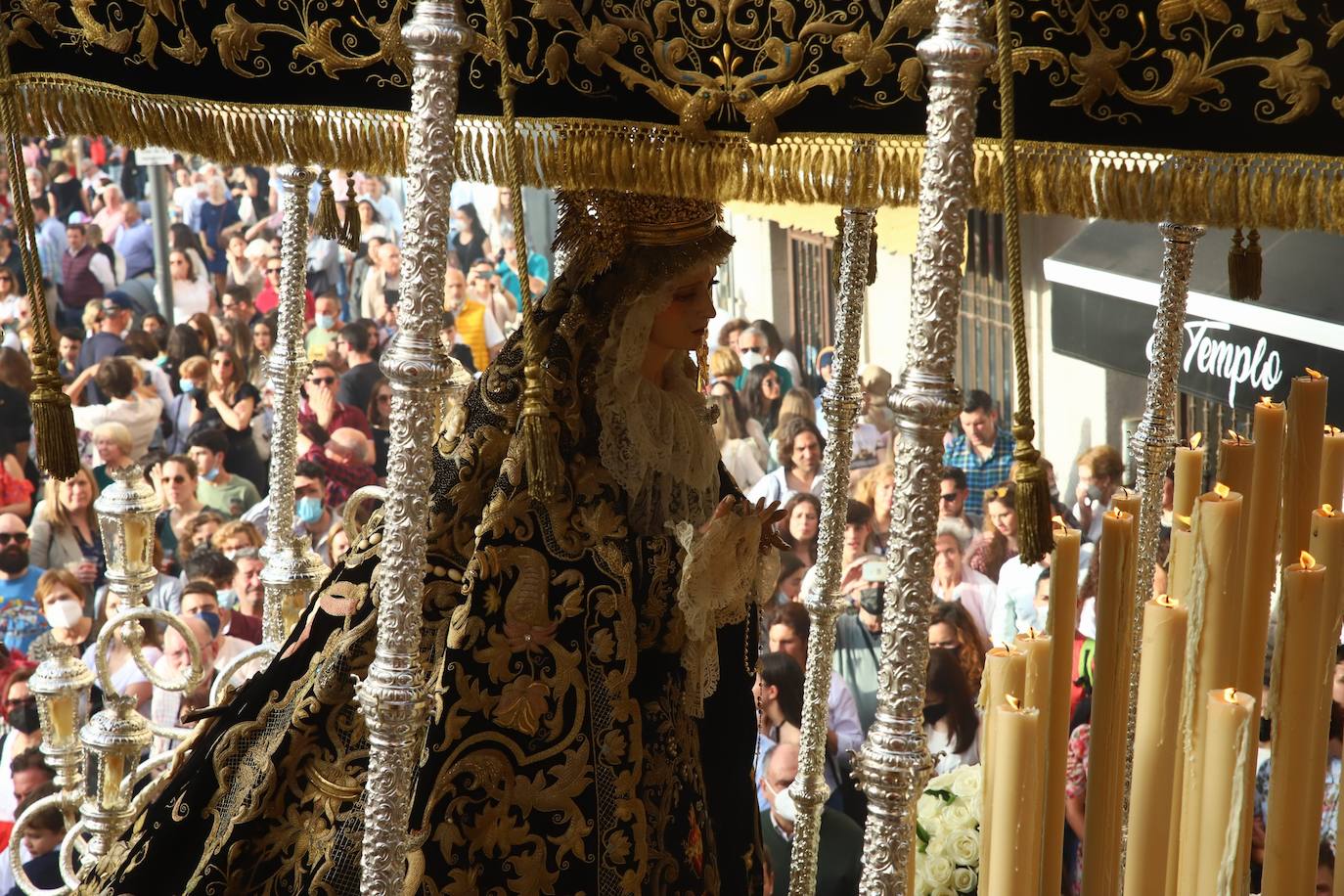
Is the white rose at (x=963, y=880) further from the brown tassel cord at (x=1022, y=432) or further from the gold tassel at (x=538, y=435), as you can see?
the brown tassel cord at (x=1022, y=432)

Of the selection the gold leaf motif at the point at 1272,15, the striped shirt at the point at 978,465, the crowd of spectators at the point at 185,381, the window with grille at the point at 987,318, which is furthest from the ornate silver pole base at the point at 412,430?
the window with grille at the point at 987,318

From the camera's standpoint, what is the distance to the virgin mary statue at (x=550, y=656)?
7.61 ft

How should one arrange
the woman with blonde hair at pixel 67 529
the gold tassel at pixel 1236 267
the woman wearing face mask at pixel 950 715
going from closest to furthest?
the gold tassel at pixel 1236 267 < the woman wearing face mask at pixel 950 715 < the woman with blonde hair at pixel 67 529

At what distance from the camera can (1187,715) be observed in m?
1.30

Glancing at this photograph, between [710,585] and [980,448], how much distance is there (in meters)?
3.83

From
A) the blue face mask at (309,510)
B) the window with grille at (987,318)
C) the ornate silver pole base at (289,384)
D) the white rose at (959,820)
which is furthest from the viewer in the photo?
the blue face mask at (309,510)

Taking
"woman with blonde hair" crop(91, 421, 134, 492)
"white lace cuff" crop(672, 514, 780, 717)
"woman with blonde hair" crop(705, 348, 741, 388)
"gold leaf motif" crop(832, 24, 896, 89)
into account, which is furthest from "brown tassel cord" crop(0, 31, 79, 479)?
"woman with blonde hair" crop(705, 348, 741, 388)

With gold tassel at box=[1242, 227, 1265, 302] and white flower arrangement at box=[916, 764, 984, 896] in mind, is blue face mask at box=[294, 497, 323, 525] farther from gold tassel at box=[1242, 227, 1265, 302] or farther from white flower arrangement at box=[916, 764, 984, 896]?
gold tassel at box=[1242, 227, 1265, 302]

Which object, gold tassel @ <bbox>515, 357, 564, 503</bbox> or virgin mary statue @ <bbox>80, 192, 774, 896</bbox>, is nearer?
gold tassel @ <bbox>515, 357, 564, 503</bbox>

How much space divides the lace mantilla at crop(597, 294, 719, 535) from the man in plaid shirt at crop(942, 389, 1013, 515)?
3.51 m

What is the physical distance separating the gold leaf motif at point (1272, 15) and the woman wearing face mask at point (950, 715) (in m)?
4.18

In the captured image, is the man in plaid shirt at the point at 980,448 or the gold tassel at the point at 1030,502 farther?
the man in plaid shirt at the point at 980,448

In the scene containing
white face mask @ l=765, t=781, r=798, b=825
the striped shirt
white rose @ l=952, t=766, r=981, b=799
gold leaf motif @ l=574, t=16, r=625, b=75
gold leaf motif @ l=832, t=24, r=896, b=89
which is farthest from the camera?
the striped shirt

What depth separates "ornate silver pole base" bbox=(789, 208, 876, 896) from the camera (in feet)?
9.17
